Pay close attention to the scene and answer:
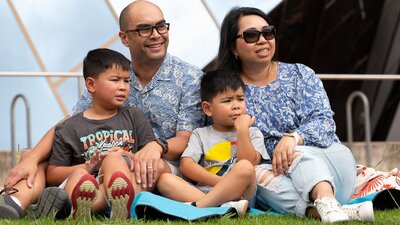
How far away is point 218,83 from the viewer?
5.03 meters

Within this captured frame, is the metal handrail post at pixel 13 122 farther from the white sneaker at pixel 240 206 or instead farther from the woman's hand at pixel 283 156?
the white sneaker at pixel 240 206

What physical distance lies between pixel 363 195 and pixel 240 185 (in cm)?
86

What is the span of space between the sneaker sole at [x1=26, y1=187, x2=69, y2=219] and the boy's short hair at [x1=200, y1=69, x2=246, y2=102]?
104 cm

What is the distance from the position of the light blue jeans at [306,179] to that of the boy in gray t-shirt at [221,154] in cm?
14

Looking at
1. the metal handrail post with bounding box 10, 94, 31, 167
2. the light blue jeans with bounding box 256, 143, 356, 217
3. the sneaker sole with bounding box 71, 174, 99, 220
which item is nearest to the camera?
the sneaker sole with bounding box 71, 174, 99, 220

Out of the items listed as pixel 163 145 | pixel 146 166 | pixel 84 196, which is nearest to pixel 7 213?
pixel 84 196

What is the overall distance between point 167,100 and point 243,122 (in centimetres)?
65

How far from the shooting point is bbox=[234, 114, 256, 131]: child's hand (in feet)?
15.6

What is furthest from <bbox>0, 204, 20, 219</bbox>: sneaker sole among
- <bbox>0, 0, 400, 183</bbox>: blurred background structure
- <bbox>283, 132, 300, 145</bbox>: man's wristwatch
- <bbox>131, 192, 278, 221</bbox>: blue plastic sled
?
<bbox>0, 0, 400, 183</bbox>: blurred background structure

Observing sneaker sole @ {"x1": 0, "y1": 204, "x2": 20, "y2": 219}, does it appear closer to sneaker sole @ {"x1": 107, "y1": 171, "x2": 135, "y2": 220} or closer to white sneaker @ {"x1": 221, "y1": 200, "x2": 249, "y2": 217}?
sneaker sole @ {"x1": 107, "y1": 171, "x2": 135, "y2": 220}

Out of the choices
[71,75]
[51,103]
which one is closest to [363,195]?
[71,75]

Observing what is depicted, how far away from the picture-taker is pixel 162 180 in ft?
15.6

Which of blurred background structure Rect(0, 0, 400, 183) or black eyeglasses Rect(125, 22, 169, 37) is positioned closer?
black eyeglasses Rect(125, 22, 169, 37)

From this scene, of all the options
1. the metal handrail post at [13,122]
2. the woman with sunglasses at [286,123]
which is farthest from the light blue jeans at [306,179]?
the metal handrail post at [13,122]
